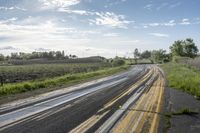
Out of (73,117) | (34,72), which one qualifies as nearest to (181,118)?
(73,117)

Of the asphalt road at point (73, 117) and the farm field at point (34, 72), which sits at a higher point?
the asphalt road at point (73, 117)

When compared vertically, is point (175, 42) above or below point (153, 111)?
above

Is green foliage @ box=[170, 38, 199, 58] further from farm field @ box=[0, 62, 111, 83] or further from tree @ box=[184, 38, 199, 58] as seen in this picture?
farm field @ box=[0, 62, 111, 83]

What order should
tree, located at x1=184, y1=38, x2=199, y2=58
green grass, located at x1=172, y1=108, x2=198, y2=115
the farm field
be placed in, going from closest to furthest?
green grass, located at x1=172, y1=108, x2=198, y2=115, the farm field, tree, located at x1=184, y1=38, x2=199, y2=58

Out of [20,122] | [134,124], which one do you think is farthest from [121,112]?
[20,122]

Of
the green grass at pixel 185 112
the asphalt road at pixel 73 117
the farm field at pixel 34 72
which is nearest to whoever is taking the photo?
the asphalt road at pixel 73 117

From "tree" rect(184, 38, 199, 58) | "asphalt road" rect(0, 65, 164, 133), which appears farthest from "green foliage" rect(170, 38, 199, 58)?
"asphalt road" rect(0, 65, 164, 133)

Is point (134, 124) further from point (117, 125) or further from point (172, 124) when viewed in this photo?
point (172, 124)

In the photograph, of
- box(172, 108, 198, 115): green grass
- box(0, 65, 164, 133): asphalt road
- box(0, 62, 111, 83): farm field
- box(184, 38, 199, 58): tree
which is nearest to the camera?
box(0, 65, 164, 133): asphalt road

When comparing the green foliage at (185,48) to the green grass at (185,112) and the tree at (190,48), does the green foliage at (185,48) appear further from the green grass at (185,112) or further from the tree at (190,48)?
the green grass at (185,112)

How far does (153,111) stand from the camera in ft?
39.0

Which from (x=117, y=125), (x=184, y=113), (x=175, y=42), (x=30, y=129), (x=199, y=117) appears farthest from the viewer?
(x=175, y=42)

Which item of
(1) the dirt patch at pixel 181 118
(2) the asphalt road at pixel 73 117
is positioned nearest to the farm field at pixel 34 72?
(2) the asphalt road at pixel 73 117

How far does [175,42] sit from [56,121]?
466 ft
